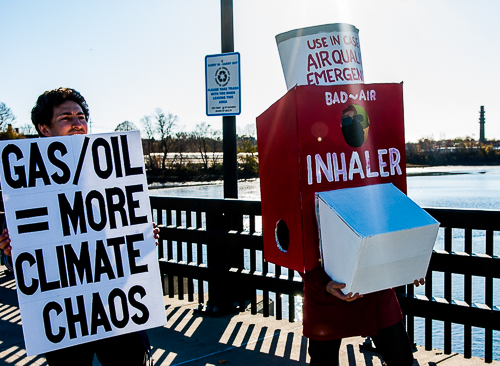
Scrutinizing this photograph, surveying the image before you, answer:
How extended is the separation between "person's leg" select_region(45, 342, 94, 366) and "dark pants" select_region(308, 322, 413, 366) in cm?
109

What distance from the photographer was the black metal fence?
10.6 ft

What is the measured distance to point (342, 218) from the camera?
6.34ft

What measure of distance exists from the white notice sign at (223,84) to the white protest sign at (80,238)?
2654 millimetres

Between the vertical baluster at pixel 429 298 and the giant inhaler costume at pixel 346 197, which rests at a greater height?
the giant inhaler costume at pixel 346 197

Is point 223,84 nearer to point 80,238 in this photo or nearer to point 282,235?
point 282,235

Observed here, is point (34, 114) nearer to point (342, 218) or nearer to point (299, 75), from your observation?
point (299, 75)

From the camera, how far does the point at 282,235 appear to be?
252cm

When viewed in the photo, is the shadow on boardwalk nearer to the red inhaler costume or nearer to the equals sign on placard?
the red inhaler costume

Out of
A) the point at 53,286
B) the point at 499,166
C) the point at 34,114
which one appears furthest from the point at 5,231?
the point at 499,166

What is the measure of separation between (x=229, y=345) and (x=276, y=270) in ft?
Result: 2.40

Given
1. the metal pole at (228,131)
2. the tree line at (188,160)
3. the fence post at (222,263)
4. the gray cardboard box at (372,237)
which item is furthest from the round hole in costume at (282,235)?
the tree line at (188,160)

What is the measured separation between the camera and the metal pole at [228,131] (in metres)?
4.99

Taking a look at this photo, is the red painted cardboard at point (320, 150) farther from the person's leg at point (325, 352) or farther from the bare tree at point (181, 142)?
the bare tree at point (181, 142)

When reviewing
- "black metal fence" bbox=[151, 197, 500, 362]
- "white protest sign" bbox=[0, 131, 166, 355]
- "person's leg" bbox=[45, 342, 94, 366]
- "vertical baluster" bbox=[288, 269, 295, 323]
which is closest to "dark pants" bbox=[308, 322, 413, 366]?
"white protest sign" bbox=[0, 131, 166, 355]
